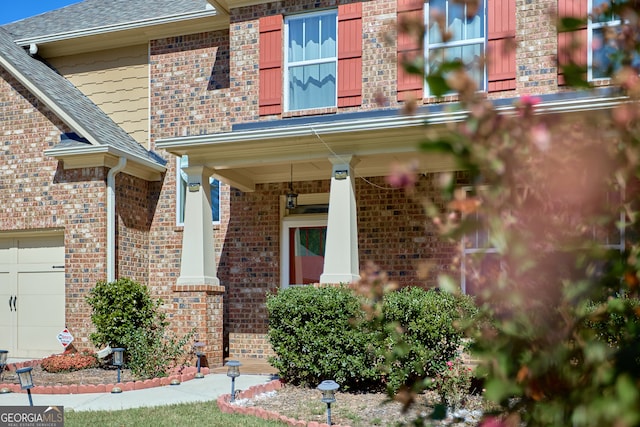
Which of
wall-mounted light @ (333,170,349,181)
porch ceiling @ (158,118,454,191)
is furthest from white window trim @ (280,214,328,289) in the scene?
wall-mounted light @ (333,170,349,181)

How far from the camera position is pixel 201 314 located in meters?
11.0

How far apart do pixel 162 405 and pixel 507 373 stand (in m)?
6.97

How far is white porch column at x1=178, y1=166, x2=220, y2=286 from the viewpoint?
1112 cm

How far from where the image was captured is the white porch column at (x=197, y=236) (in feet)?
36.5

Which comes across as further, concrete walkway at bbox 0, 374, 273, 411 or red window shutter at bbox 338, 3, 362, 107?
red window shutter at bbox 338, 3, 362, 107

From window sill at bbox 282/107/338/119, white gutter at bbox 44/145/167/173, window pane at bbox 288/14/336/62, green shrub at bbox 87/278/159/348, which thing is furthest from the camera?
white gutter at bbox 44/145/167/173

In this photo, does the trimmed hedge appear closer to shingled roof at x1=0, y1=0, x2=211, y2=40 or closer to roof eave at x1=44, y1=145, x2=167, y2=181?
roof eave at x1=44, y1=145, x2=167, y2=181

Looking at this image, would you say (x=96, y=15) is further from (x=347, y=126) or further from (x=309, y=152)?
(x=347, y=126)

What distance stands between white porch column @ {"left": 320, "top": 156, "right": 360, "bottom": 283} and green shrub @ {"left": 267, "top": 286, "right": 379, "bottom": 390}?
2.69 feet

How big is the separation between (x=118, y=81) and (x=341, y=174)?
21.5ft

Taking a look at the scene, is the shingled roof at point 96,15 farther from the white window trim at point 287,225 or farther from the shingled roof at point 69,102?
the white window trim at point 287,225

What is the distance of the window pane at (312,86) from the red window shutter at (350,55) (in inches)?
8.1

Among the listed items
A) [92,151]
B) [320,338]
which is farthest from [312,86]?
[320,338]

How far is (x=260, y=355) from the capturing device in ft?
41.8
